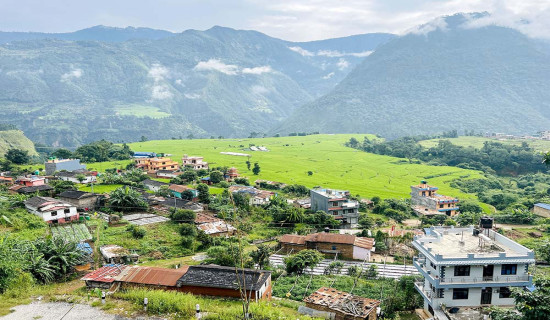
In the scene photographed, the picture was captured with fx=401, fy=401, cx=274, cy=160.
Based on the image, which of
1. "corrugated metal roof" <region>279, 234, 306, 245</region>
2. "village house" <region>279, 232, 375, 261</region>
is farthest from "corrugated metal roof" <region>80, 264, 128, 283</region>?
"village house" <region>279, 232, 375, 261</region>

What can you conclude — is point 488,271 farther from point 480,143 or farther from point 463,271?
point 480,143

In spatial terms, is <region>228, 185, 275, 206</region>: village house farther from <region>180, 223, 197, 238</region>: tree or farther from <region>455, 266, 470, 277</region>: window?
<region>455, 266, 470, 277</region>: window

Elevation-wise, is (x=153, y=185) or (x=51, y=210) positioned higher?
(x=51, y=210)

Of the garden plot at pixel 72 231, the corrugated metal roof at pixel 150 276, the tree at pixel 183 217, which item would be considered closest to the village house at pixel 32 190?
the garden plot at pixel 72 231

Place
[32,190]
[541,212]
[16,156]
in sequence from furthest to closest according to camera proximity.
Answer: [16,156] < [541,212] < [32,190]

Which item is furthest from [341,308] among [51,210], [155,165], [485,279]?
[155,165]

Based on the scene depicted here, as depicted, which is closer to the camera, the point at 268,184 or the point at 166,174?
the point at 268,184

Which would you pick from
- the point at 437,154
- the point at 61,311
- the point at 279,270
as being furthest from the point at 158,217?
the point at 437,154

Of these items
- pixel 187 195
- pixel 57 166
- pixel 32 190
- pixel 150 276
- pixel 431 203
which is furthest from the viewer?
pixel 57 166
